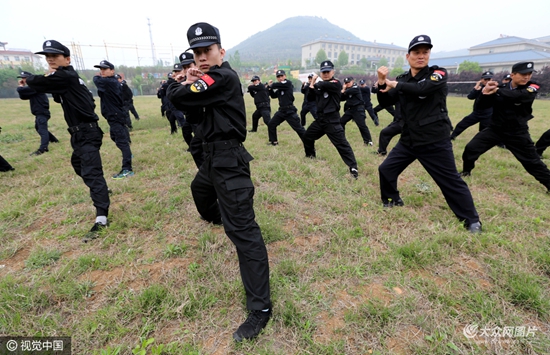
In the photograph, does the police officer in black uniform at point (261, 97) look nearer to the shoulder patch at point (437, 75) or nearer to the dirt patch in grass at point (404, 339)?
the shoulder patch at point (437, 75)

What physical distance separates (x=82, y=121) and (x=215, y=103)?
2552 mm

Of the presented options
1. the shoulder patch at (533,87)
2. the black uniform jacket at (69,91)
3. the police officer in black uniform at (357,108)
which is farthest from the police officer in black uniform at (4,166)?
the shoulder patch at (533,87)

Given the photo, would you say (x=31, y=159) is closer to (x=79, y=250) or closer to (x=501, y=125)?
(x=79, y=250)

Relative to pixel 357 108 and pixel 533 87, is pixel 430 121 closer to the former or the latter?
pixel 533 87

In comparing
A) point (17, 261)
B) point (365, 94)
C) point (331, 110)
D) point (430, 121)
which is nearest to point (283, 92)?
point (331, 110)

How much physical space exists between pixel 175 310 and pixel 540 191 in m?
5.72

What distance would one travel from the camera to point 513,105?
411 centimetres

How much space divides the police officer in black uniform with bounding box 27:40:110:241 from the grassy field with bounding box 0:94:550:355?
1.36 ft

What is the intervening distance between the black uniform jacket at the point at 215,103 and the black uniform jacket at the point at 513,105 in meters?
4.29

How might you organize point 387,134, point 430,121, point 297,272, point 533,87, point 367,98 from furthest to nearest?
point 367,98 → point 387,134 → point 533,87 → point 430,121 → point 297,272

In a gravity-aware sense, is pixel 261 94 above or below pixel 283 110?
above

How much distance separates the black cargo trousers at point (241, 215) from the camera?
2068 millimetres

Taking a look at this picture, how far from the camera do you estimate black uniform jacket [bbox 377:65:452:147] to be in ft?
10.1

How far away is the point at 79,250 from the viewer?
9.99ft
